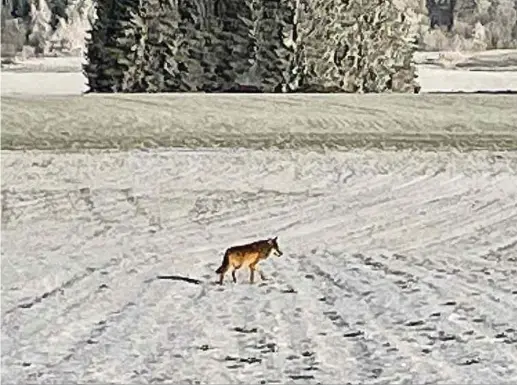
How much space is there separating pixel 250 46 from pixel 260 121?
0.60 feet

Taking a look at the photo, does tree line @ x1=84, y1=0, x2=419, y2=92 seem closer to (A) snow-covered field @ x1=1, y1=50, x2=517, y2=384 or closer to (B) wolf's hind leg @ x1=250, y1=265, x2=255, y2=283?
(A) snow-covered field @ x1=1, y1=50, x2=517, y2=384

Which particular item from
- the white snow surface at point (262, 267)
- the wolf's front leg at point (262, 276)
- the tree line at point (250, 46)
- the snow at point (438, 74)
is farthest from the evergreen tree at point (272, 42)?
the wolf's front leg at point (262, 276)

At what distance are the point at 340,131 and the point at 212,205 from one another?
367 mm

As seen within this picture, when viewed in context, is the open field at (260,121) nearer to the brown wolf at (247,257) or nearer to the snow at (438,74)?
the snow at (438,74)

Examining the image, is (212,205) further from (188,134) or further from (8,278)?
(8,278)

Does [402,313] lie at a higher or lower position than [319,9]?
lower

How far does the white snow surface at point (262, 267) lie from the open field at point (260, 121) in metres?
0.04

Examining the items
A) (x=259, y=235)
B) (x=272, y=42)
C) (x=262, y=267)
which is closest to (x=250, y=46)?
(x=272, y=42)

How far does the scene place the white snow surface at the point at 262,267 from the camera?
5.12 ft

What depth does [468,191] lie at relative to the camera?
2.77 m

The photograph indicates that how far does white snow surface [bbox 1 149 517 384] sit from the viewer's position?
1.56 m

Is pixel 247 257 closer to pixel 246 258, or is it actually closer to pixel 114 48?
pixel 246 258

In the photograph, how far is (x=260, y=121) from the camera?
8.97ft

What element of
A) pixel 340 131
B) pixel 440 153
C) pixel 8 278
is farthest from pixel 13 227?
pixel 440 153
